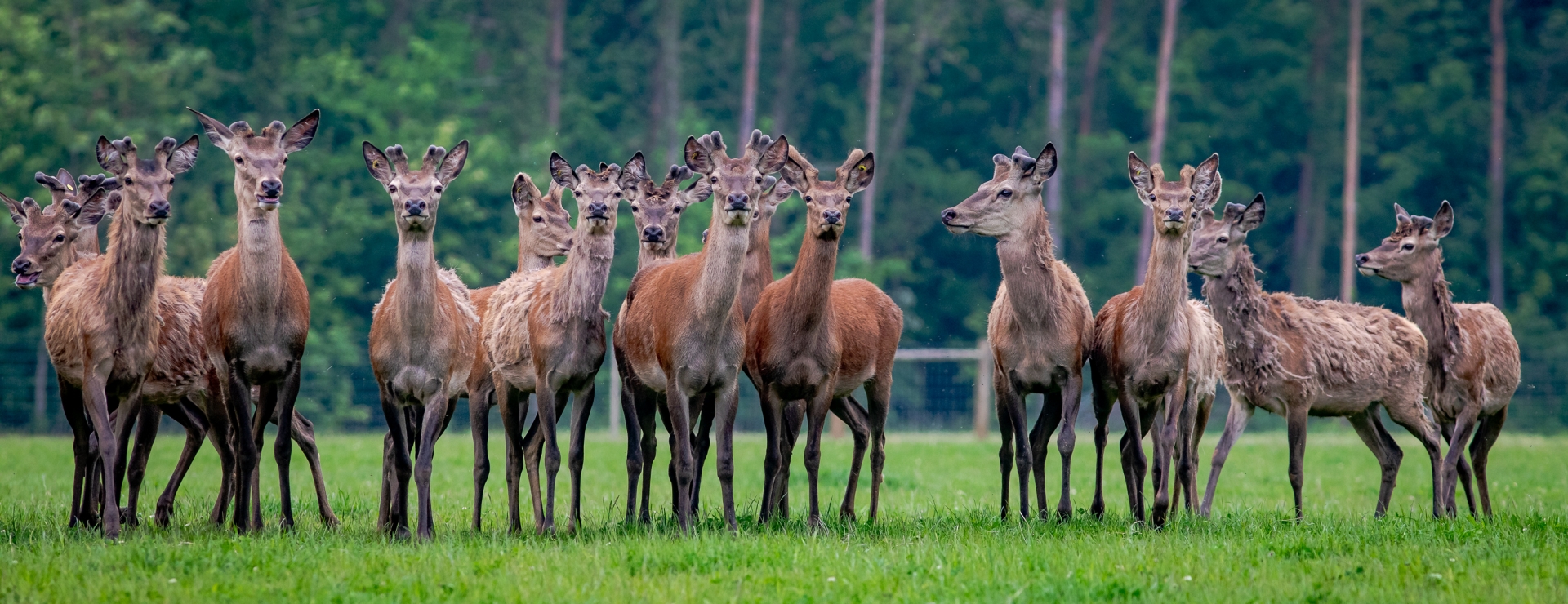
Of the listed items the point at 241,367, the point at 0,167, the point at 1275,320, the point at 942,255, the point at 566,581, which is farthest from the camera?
the point at 942,255

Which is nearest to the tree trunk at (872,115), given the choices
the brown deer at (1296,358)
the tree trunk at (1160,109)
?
the tree trunk at (1160,109)

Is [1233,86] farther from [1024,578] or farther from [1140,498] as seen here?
[1024,578]

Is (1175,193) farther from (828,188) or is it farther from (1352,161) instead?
(1352,161)

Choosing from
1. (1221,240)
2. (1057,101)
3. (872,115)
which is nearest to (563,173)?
(1221,240)

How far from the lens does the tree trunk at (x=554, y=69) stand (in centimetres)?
3462

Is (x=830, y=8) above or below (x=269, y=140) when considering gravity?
above

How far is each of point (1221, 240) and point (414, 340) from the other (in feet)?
20.4

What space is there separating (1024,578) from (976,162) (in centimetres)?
3088

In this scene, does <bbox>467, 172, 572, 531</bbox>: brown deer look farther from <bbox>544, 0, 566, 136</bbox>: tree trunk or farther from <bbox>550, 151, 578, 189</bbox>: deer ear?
<bbox>544, 0, 566, 136</bbox>: tree trunk

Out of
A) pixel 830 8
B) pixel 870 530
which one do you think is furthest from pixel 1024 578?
pixel 830 8

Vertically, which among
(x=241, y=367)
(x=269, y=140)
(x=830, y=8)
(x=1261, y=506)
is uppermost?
(x=830, y=8)

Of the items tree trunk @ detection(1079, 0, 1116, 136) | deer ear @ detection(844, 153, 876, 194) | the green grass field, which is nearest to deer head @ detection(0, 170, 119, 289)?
the green grass field

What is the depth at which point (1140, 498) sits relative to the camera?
9594 millimetres

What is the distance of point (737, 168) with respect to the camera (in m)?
9.18
